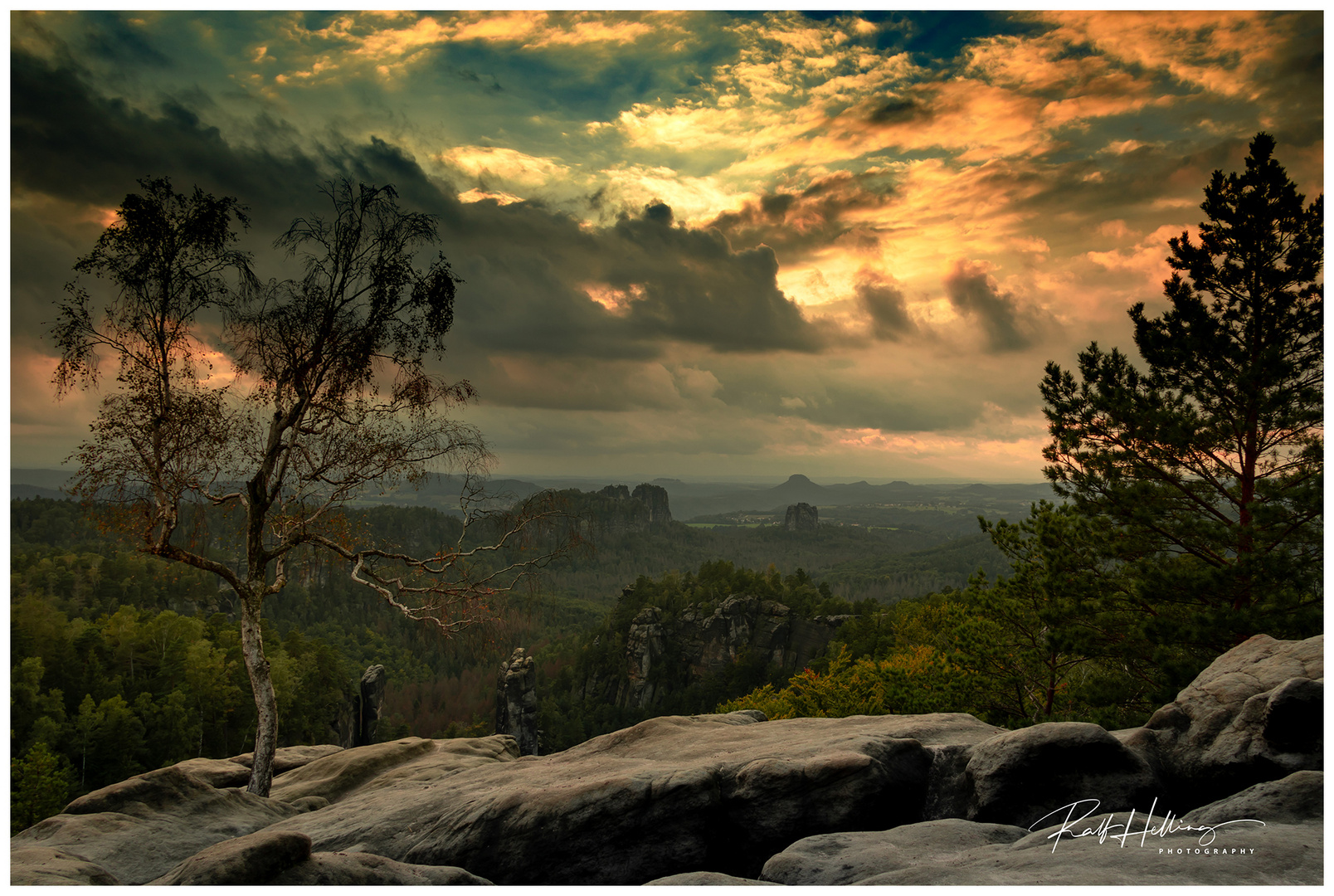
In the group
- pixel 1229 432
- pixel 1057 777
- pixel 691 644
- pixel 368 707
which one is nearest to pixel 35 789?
pixel 368 707

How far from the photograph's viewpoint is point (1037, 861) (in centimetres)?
569

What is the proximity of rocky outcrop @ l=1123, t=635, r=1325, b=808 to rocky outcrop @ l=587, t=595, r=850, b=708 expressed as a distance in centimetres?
9387

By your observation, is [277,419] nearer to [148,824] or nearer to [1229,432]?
[148,824]

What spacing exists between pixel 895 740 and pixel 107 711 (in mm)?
55801

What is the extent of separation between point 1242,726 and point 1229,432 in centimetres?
916

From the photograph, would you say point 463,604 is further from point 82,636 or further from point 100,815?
point 82,636

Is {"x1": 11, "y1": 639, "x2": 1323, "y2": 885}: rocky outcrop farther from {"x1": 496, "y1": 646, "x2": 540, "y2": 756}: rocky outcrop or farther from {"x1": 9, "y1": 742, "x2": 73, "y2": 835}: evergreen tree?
{"x1": 496, "y1": 646, "x2": 540, "y2": 756}: rocky outcrop

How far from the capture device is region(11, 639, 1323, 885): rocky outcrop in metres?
5.56

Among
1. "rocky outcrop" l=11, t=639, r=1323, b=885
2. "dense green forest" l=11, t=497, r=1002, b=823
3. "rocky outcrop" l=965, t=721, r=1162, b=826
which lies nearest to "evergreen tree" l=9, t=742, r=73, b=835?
"dense green forest" l=11, t=497, r=1002, b=823

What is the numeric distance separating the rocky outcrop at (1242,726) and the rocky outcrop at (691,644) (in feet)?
308

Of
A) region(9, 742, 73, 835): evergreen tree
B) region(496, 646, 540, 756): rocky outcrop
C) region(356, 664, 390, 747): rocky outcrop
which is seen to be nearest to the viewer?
region(9, 742, 73, 835): evergreen tree

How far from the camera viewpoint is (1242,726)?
286 inches

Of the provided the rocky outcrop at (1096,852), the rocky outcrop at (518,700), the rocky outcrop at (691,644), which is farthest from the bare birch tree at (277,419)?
the rocky outcrop at (691,644)

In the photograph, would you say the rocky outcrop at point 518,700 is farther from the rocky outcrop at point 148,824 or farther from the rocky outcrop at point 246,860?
the rocky outcrop at point 246,860
